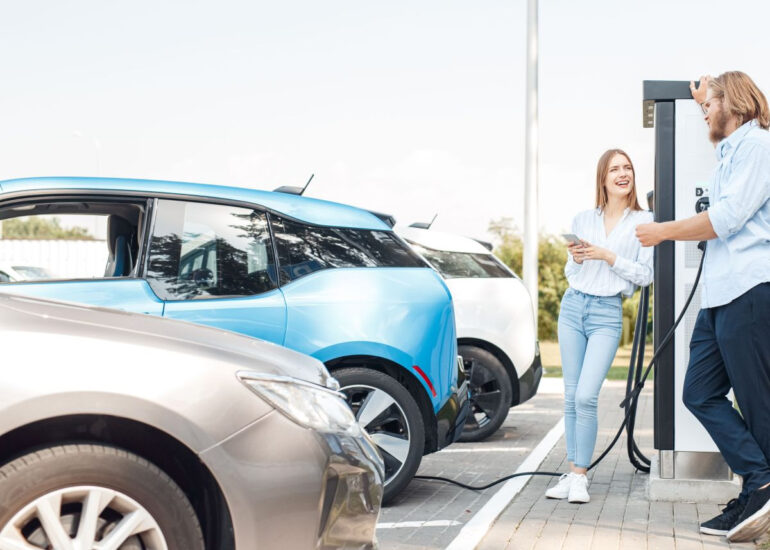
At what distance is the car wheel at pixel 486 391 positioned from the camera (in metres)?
8.52

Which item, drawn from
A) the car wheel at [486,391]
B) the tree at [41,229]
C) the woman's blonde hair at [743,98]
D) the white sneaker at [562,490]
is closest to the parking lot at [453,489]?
the car wheel at [486,391]

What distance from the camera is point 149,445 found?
2.95 m

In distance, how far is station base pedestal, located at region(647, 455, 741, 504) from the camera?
18.8ft

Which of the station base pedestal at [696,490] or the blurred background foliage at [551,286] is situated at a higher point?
the station base pedestal at [696,490]

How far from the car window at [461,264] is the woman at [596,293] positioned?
2.59m

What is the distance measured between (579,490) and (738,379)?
1.44 meters

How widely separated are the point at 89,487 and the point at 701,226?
3.00 metres

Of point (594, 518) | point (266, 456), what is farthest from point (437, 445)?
point (266, 456)

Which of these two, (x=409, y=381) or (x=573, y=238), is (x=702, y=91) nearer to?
(x=573, y=238)

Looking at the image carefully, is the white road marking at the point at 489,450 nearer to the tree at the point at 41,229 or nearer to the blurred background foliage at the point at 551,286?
the blurred background foliage at the point at 551,286

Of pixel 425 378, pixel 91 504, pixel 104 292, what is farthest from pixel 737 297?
pixel 91 504

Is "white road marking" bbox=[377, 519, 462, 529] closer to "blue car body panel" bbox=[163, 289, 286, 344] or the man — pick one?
"blue car body panel" bbox=[163, 289, 286, 344]

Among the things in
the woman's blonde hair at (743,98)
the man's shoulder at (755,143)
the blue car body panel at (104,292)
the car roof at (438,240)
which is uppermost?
the woman's blonde hair at (743,98)

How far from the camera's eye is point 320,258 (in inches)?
214
